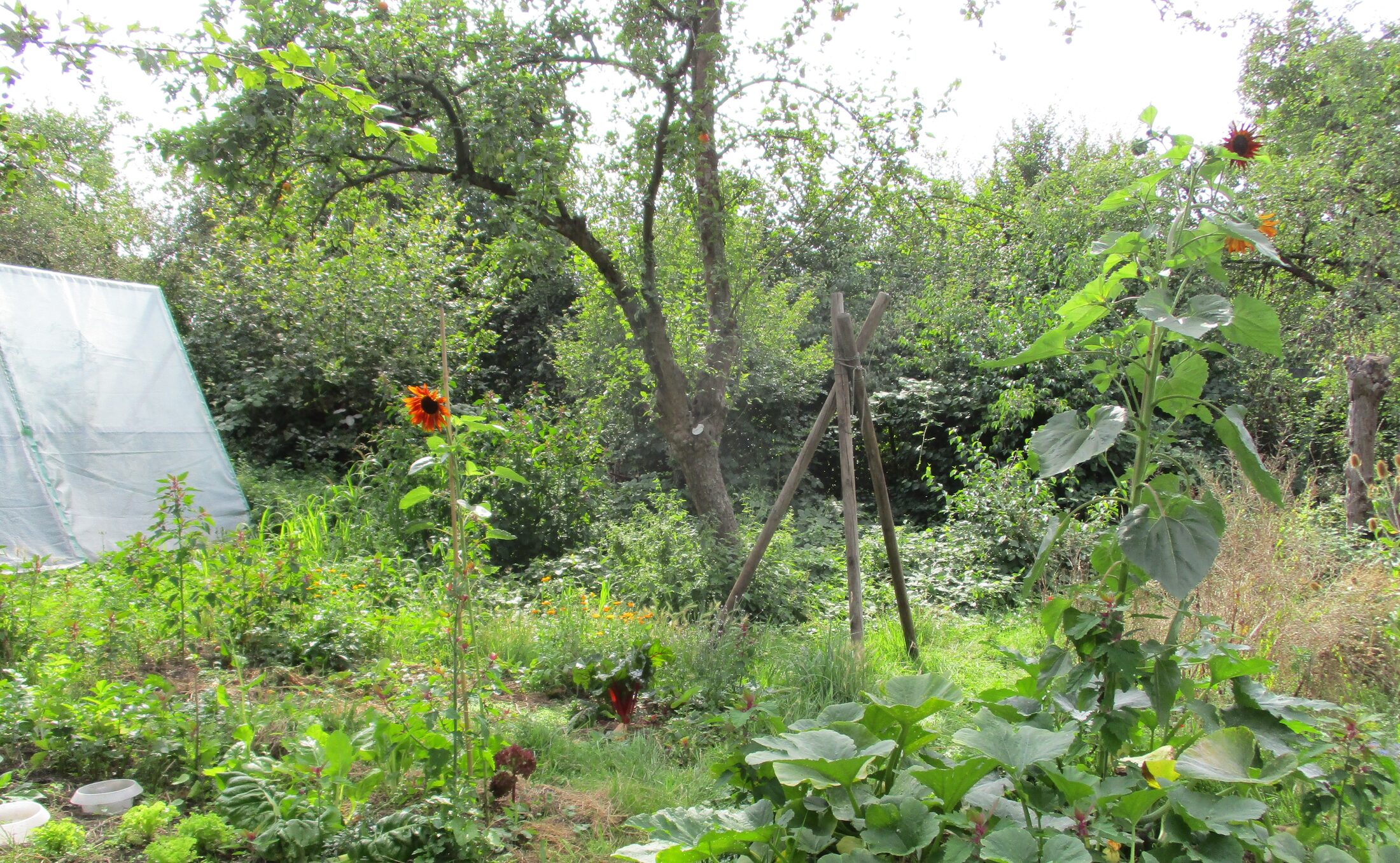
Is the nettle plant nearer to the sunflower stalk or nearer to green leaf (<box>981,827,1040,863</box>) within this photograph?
green leaf (<box>981,827,1040,863</box>)

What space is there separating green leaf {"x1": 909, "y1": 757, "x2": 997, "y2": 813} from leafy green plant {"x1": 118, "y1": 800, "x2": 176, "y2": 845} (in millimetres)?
1899

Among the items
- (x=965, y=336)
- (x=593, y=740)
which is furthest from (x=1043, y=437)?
(x=965, y=336)

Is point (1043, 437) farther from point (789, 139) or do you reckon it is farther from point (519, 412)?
point (519, 412)

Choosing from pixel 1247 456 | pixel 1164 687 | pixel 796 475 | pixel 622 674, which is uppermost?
pixel 1247 456

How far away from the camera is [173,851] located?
73.4 inches

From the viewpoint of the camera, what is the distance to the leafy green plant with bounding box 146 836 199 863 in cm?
186

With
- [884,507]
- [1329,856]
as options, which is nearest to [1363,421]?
[884,507]

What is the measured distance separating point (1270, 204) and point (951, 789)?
7973 mm

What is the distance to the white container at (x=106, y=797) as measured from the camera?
2.22 meters

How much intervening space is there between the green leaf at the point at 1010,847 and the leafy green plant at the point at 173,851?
1794 mm

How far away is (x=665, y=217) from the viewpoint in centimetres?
669

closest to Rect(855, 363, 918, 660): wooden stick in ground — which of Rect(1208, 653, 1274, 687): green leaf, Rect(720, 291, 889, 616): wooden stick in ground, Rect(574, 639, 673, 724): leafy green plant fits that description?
Rect(720, 291, 889, 616): wooden stick in ground

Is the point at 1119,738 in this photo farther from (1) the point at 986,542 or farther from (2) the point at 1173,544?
(1) the point at 986,542

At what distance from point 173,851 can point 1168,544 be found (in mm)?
2288
